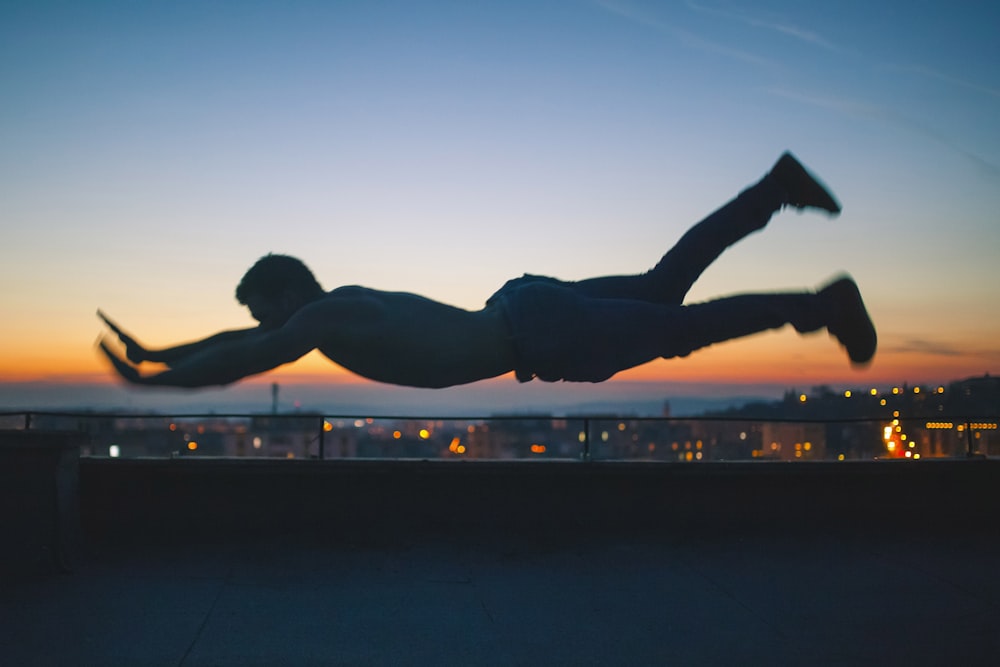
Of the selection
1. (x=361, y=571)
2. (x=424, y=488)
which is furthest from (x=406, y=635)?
(x=424, y=488)

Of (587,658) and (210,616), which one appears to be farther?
(210,616)

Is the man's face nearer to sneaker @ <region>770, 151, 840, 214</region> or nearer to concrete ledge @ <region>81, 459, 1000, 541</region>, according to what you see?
sneaker @ <region>770, 151, 840, 214</region>

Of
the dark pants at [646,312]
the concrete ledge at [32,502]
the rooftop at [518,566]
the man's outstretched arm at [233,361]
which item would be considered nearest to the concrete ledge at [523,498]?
the rooftop at [518,566]

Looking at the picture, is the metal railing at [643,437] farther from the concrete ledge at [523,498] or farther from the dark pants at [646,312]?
the dark pants at [646,312]

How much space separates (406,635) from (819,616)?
7.83 feet

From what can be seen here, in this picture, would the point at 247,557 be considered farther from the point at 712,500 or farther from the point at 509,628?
the point at 712,500

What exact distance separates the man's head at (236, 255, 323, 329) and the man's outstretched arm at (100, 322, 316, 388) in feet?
0.94

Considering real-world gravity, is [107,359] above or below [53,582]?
above

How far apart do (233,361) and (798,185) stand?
2.57m

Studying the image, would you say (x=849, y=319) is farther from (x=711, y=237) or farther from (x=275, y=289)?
(x=275, y=289)

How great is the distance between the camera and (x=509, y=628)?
196 inches

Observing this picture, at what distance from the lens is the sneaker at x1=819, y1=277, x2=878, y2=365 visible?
4.04m

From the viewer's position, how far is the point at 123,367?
3.32m

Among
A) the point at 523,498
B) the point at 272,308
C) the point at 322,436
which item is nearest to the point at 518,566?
the point at 523,498
